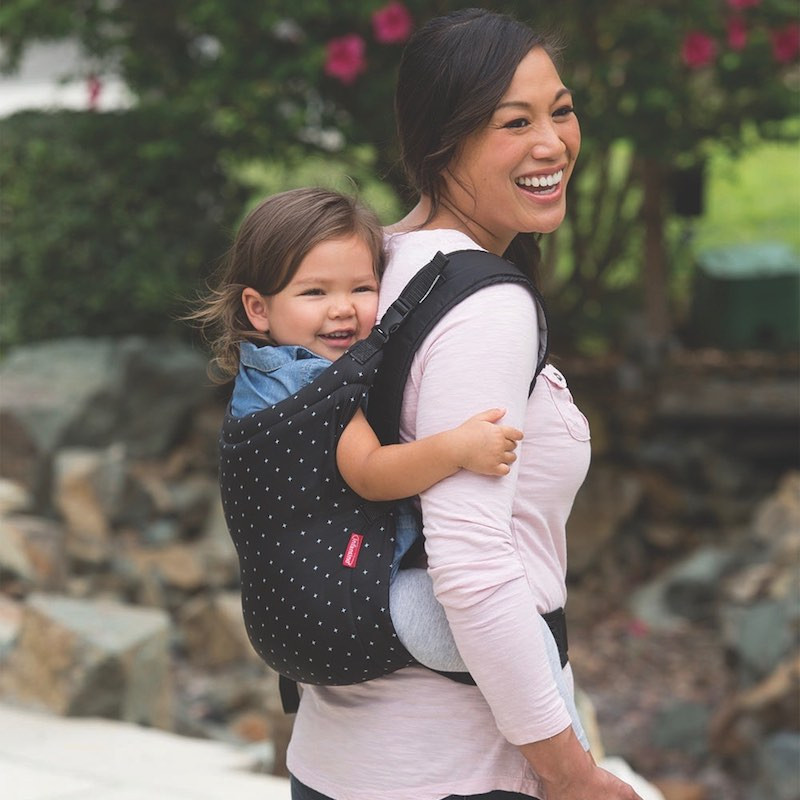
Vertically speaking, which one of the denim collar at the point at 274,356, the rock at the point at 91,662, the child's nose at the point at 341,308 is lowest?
the rock at the point at 91,662

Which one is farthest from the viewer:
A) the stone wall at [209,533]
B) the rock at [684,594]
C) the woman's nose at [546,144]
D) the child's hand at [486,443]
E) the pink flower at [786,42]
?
the rock at [684,594]

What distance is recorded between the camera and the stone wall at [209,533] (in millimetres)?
4285

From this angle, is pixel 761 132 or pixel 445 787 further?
pixel 761 132

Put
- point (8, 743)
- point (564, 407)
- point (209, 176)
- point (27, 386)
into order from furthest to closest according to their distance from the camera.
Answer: point (209, 176)
point (27, 386)
point (8, 743)
point (564, 407)

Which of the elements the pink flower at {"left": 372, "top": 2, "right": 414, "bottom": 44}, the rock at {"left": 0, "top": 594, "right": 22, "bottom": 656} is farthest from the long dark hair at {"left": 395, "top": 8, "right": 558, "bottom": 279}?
the pink flower at {"left": 372, "top": 2, "right": 414, "bottom": 44}

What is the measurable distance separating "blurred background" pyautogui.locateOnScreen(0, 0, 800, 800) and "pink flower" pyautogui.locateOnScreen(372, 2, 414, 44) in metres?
0.01

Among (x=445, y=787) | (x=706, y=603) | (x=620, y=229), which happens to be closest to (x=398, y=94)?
(x=445, y=787)

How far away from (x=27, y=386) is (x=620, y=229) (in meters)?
3.88

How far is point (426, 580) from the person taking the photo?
1.61m

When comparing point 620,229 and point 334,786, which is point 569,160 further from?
point 620,229

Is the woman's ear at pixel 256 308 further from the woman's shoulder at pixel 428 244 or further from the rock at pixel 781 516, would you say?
the rock at pixel 781 516

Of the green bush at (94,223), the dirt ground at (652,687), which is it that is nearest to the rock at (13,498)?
the green bush at (94,223)

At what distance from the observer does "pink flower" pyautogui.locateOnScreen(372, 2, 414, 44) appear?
19.8 ft

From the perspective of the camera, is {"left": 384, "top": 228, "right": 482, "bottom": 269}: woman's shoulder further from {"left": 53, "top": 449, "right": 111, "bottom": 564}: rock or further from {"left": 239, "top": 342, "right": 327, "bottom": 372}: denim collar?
{"left": 53, "top": 449, "right": 111, "bottom": 564}: rock
